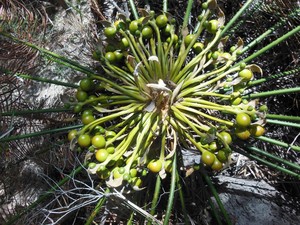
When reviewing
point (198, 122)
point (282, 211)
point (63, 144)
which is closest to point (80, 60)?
point (63, 144)

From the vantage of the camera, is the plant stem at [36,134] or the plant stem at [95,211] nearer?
the plant stem at [95,211]

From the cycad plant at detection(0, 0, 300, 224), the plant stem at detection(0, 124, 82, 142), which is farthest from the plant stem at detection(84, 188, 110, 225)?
the plant stem at detection(0, 124, 82, 142)

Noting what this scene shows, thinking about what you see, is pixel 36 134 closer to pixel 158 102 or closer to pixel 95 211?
pixel 95 211

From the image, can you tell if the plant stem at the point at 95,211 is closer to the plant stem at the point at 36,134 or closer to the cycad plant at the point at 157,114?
Answer: the cycad plant at the point at 157,114

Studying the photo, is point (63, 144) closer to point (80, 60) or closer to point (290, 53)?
point (80, 60)

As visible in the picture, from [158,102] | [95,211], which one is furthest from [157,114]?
[95,211]

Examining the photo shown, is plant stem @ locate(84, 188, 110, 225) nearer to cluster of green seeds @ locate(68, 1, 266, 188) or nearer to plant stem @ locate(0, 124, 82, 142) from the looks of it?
cluster of green seeds @ locate(68, 1, 266, 188)

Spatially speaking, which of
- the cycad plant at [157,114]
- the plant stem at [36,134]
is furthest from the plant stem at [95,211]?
the plant stem at [36,134]

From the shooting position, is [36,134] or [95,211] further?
[36,134]
